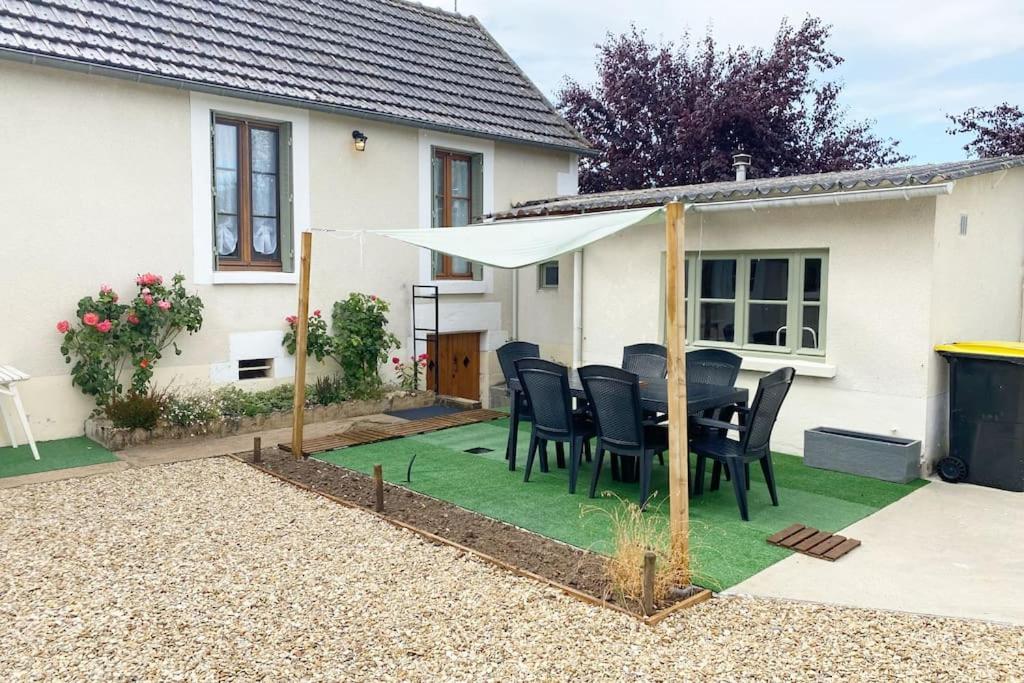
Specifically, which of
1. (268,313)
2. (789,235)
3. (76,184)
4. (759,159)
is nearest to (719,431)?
(789,235)

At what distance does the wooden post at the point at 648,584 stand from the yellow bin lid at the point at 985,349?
448cm

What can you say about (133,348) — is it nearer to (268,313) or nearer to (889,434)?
(268,313)

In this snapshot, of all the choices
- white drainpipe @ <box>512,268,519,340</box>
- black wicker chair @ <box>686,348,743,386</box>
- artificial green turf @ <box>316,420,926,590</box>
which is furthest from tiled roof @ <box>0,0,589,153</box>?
black wicker chair @ <box>686,348,743,386</box>

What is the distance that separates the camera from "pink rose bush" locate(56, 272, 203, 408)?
844cm

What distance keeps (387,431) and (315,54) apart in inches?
213

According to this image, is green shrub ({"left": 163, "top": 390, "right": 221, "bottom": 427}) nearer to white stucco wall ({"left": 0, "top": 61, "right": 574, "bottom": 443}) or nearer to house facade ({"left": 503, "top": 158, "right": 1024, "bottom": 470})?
white stucco wall ({"left": 0, "top": 61, "right": 574, "bottom": 443})

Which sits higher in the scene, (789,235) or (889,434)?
(789,235)

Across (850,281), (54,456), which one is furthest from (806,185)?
(54,456)

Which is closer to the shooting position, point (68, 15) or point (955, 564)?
point (955, 564)

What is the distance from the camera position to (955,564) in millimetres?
5297

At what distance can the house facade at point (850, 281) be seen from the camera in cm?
739

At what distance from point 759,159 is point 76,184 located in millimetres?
15578

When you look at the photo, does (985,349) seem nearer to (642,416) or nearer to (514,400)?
(642,416)

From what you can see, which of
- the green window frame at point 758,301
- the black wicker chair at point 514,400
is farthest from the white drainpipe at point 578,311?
the black wicker chair at point 514,400
